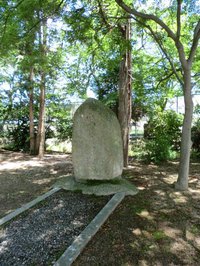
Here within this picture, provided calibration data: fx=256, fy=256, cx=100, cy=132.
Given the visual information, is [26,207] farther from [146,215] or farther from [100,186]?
[146,215]

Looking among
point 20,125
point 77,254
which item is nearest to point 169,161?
point 77,254

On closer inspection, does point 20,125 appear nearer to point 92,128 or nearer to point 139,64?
point 139,64

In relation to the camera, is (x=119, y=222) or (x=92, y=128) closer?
(x=119, y=222)

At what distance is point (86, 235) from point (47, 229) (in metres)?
0.65

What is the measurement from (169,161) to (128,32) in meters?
4.36

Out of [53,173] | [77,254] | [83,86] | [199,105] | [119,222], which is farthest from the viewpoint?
[83,86]

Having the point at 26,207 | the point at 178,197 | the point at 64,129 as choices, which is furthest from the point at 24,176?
the point at 64,129

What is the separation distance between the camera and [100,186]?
536 centimetres

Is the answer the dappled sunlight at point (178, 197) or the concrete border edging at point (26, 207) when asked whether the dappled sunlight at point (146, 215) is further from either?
the concrete border edging at point (26, 207)

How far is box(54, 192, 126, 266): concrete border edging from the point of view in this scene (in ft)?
9.49

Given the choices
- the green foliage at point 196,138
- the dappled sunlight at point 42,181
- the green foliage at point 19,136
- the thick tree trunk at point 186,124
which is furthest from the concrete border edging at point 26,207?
the green foliage at point 19,136

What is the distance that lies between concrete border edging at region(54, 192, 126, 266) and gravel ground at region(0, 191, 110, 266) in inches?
4.7

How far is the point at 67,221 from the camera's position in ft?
13.0

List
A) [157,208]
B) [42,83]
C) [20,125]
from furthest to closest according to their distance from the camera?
[20,125] < [42,83] < [157,208]
